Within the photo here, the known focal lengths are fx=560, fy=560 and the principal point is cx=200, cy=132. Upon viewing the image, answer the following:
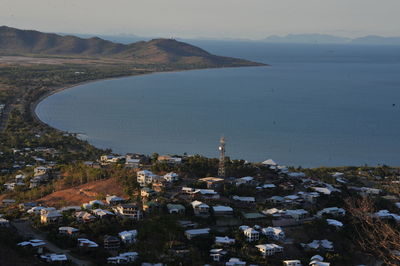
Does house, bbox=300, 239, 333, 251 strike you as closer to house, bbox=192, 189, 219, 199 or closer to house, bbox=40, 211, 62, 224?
house, bbox=192, 189, 219, 199

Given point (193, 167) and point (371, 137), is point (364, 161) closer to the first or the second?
point (371, 137)

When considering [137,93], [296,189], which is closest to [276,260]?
[296,189]

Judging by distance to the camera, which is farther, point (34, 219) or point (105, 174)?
point (105, 174)

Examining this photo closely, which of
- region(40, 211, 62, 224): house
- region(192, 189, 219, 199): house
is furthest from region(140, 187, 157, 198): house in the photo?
region(40, 211, 62, 224): house

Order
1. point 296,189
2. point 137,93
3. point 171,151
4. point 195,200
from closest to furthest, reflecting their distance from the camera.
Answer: point 195,200, point 296,189, point 171,151, point 137,93

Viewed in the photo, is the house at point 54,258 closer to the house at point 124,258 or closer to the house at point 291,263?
the house at point 124,258

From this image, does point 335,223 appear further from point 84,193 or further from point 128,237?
point 84,193

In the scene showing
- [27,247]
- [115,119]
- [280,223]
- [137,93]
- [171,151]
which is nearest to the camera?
[27,247]
